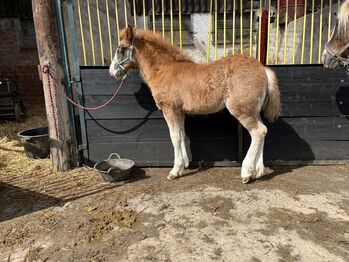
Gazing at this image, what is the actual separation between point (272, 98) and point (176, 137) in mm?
1381

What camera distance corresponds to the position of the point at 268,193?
12.4 feet

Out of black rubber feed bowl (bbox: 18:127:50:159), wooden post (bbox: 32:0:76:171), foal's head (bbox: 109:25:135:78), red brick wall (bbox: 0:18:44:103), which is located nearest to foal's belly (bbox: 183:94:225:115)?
foal's head (bbox: 109:25:135:78)

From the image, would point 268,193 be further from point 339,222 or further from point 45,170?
point 45,170

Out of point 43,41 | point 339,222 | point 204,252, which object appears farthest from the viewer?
point 43,41

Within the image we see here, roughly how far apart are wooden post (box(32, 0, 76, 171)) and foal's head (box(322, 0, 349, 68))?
3.60 metres

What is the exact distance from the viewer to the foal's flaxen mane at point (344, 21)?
3646 millimetres

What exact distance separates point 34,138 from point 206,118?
111 inches

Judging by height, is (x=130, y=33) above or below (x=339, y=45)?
above

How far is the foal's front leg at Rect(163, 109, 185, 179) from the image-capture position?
4.14m

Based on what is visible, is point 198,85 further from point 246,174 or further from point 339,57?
point 339,57

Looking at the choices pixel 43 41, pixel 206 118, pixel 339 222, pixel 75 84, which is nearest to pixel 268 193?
pixel 339 222

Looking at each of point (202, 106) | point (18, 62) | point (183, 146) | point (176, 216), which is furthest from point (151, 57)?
point (18, 62)

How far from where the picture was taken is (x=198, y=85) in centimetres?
393

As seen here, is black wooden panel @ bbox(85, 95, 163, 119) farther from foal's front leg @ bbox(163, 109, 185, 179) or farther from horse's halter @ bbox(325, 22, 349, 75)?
horse's halter @ bbox(325, 22, 349, 75)
